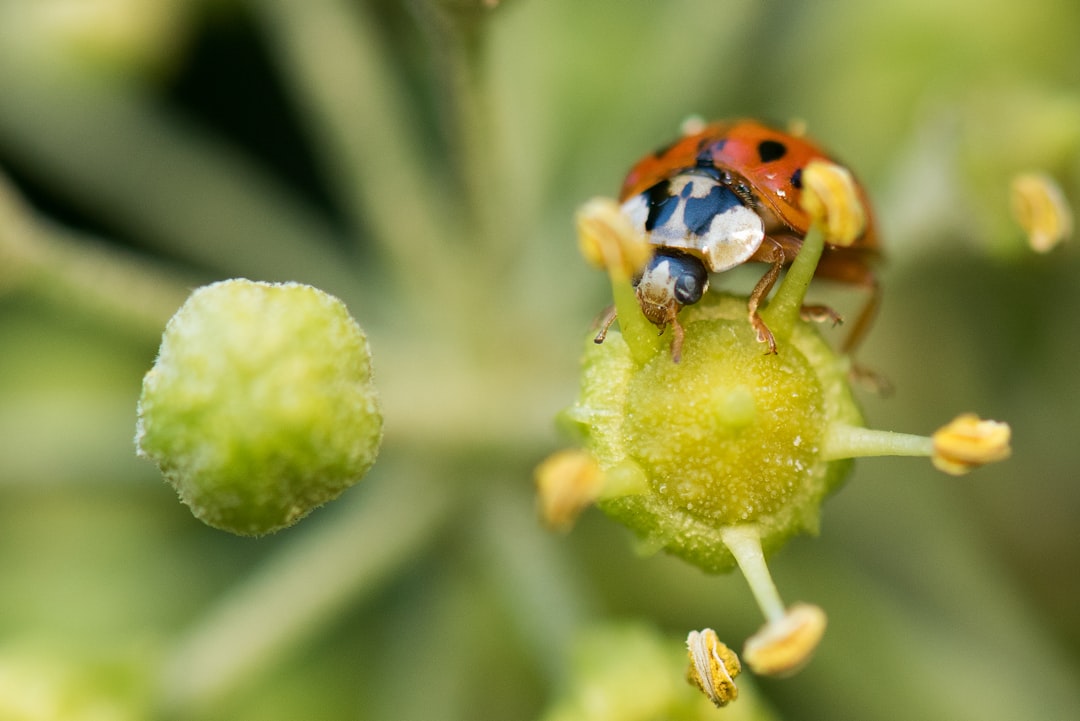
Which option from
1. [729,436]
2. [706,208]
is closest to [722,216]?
[706,208]

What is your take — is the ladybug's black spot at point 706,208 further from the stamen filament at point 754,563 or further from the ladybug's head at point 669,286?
the stamen filament at point 754,563

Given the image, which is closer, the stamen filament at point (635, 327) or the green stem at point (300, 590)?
the stamen filament at point (635, 327)

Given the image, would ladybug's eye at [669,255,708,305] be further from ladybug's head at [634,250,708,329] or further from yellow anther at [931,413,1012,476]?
yellow anther at [931,413,1012,476]

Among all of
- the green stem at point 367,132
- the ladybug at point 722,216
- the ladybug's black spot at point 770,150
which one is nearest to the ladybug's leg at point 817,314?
the ladybug at point 722,216

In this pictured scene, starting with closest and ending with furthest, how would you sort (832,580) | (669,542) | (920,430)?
(669,542)
(832,580)
(920,430)

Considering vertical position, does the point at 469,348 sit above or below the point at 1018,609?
above

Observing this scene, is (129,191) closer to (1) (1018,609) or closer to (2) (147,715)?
(2) (147,715)

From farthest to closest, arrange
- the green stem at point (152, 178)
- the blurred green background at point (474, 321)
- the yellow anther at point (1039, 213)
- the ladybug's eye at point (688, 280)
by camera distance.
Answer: the green stem at point (152, 178) → the blurred green background at point (474, 321) → the yellow anther at point (1039, 213) → the ladybug's eye at point (688, 280)

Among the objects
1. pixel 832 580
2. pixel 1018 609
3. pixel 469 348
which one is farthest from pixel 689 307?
pixel 1018 609
